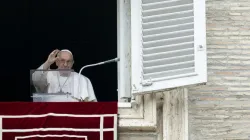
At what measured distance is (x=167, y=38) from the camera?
8914mm

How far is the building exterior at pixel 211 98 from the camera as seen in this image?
8938 millimetres

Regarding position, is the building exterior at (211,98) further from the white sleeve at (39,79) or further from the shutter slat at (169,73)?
the white sleeve at (39,79)

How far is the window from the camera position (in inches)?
347

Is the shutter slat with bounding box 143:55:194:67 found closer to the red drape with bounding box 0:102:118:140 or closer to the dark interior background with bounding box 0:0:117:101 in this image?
the red drape with bounding box 0:102:118:140

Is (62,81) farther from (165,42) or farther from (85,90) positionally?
(165,42)

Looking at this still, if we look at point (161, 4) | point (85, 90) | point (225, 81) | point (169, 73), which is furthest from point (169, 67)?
point (85, 90)

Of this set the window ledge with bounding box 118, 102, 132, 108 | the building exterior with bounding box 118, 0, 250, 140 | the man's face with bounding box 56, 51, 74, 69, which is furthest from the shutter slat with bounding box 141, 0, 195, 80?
the man's face with bounding box 56, 51, 74, 69

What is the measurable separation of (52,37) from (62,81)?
302cm

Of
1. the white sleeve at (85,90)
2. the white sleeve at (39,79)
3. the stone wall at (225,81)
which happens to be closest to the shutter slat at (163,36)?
the stone wall at (225,81)

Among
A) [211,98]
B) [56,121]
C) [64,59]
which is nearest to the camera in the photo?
[56,121]

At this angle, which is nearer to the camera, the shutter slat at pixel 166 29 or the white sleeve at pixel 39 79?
→ the shutter slat at pixel 166 29

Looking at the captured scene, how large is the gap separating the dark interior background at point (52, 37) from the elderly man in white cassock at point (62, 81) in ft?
8.70

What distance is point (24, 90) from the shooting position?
1209 centimetres

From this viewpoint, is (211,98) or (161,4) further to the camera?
(211,98)
